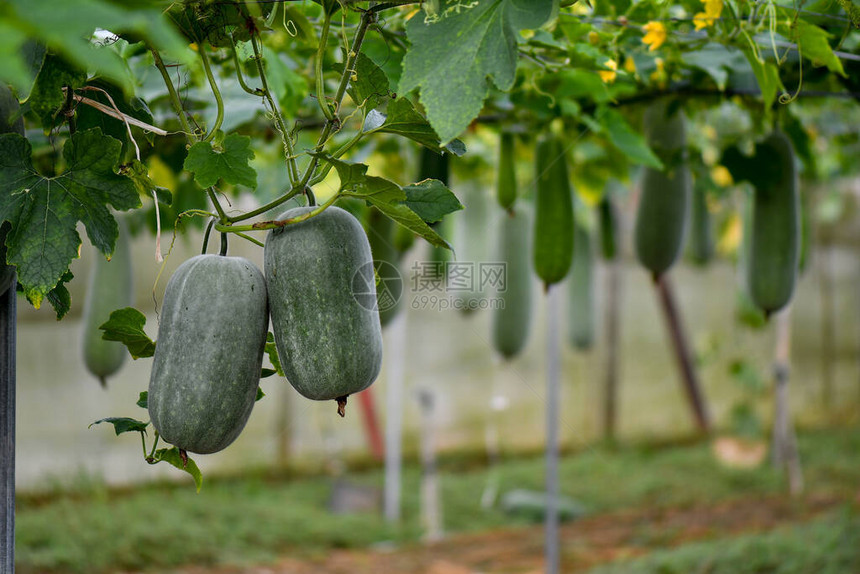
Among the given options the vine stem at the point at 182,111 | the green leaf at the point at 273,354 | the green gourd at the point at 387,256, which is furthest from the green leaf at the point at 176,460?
the green gourd at the point at 387,256

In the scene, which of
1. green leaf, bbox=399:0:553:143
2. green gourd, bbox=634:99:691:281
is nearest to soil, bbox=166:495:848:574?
green gourd, bbox=634:99:691:281

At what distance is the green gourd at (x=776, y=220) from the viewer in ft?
5.12

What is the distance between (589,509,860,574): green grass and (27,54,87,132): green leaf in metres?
2.59

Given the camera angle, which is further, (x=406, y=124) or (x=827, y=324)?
(x=827, y=324)

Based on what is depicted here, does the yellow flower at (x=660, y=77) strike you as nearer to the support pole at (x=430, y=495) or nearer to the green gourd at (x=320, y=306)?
the green gourd at (x=320, y=306)

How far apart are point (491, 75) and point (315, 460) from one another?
412 cm

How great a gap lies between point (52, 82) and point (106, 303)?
886 mm

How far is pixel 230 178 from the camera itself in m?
0.78

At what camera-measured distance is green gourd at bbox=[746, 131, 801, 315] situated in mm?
1562

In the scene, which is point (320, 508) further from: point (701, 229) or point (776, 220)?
point (776, 220)

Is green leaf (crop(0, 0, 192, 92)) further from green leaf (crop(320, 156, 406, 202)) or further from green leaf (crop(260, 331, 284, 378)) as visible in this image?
green leaf (crop(260, 331, 284, 378))

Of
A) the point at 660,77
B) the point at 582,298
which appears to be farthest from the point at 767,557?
the point at 660,77

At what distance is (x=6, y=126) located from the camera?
0.79m

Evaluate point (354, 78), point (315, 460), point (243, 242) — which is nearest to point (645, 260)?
point (354, 78)
